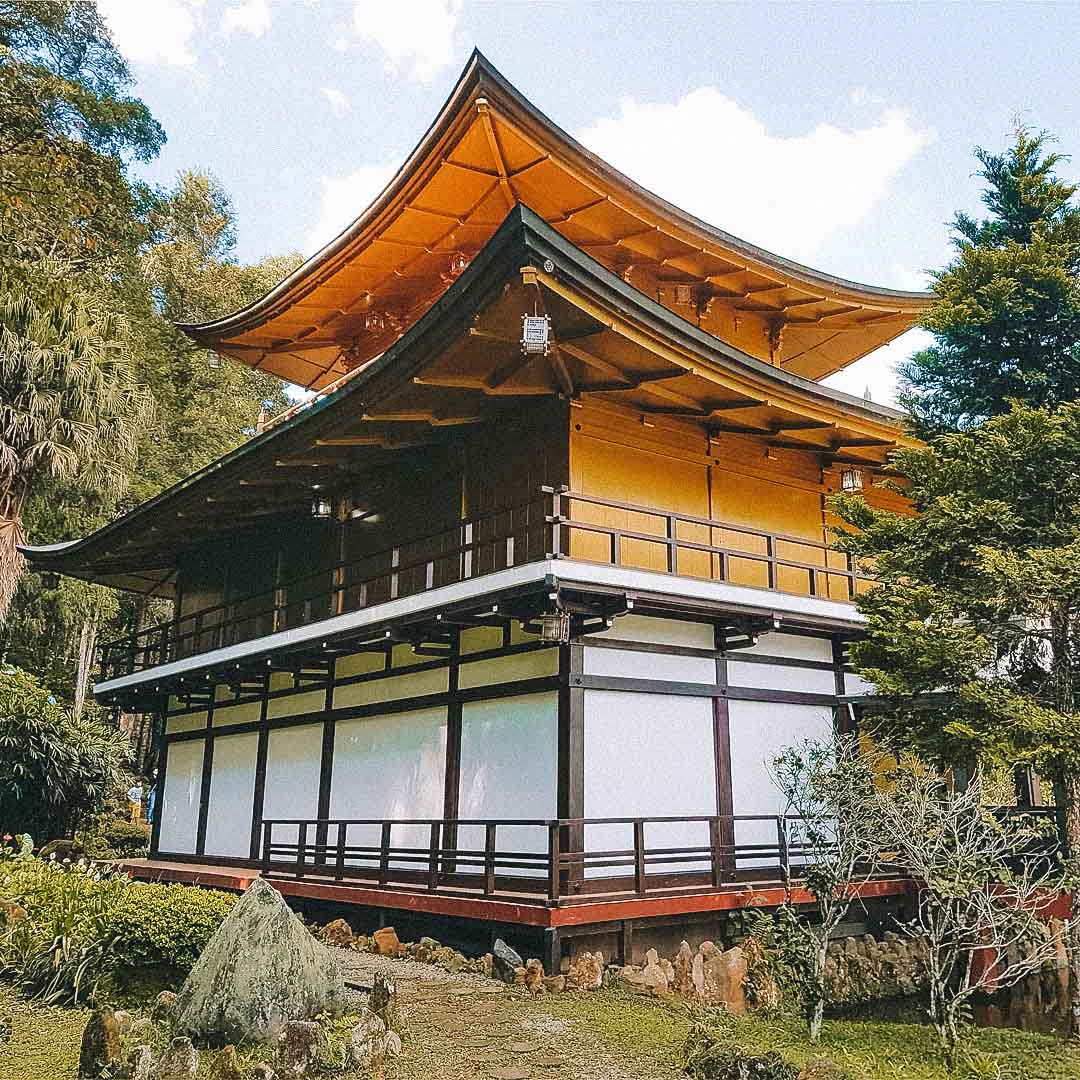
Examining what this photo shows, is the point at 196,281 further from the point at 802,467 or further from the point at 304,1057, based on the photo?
the point at 304,1057

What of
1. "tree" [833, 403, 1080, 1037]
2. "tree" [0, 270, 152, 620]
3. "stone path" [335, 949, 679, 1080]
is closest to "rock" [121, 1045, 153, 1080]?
"stone path" [335, 949, 679, 1080]

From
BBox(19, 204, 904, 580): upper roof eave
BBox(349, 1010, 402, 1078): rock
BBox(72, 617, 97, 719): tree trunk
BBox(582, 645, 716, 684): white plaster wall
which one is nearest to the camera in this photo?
BBox(349, 1010, 402, 1078): rock

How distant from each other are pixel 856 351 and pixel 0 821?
18.7 m

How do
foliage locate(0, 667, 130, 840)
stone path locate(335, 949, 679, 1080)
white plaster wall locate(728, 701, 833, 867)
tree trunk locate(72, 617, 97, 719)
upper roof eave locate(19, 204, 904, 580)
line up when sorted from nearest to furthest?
stone path locate(335, 949, 679, 1080) → upper roof eave locate(19, 204, 904, 580) → white plaster wall locate(728, 701, 833, 867) → foliage locate(0, 667, 130, 840) → tree trunk locate(72, 617, 97, 719)

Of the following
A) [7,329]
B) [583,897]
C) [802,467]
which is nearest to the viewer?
[583,897]

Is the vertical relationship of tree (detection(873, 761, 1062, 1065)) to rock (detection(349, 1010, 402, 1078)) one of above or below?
above

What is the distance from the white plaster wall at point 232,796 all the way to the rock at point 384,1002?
32.3 ft

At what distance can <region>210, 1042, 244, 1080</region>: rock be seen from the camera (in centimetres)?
572

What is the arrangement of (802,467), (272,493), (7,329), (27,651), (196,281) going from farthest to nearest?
(196,281), (27,651), (7,329), (272,493), (802,467)

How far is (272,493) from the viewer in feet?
50.1

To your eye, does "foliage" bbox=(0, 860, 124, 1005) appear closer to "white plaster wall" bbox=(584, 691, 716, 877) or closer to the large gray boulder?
the large gray boulder

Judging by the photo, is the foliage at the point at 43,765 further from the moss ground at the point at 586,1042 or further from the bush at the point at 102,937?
the moss ground at the point at 586,1042

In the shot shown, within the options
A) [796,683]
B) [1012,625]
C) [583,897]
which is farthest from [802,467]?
[583,897]

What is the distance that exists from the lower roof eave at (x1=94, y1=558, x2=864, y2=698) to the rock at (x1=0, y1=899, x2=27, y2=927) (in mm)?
4642
